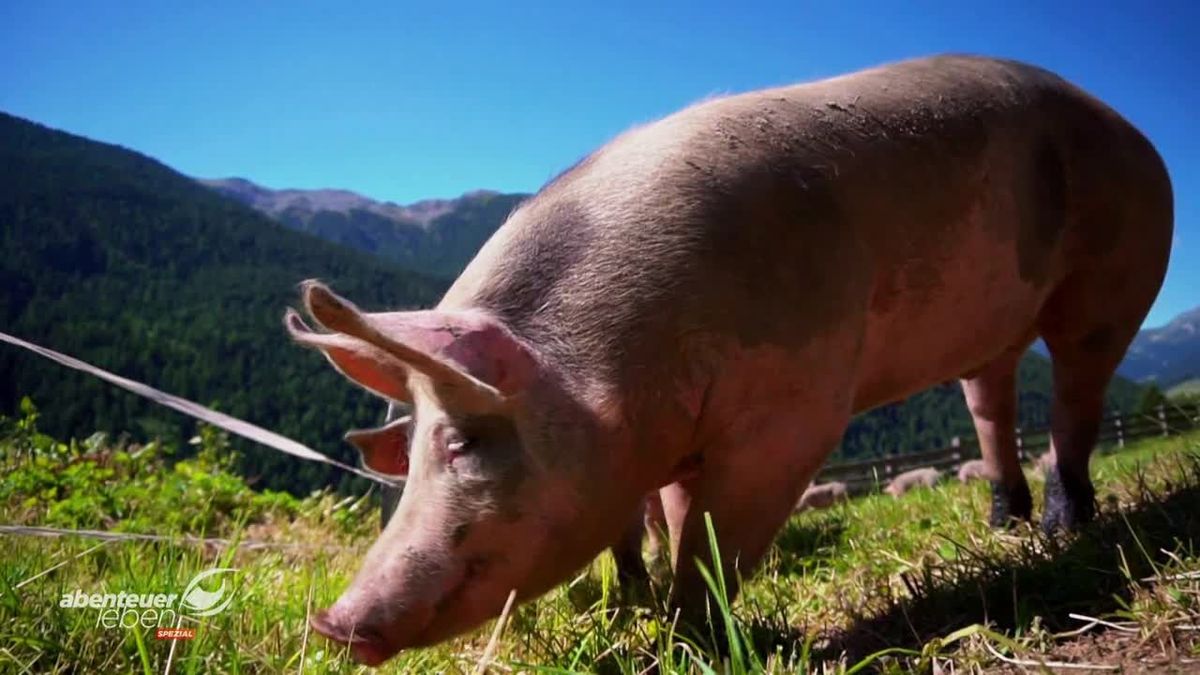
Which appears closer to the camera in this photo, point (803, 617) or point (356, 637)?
point (356, 637)

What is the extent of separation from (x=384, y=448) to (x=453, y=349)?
36.0 inches

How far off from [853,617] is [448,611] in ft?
3.92

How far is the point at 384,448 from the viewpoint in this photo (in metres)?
2.90

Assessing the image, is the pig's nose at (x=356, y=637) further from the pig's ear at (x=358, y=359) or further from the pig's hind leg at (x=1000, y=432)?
the pig's hind leg at (x=1000, y=432)

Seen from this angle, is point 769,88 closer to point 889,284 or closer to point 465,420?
point 889,284

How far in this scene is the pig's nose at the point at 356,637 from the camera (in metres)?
1.97

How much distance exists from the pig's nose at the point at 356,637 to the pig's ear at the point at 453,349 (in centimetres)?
63

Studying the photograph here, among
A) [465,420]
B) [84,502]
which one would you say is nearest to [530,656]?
[465,420]

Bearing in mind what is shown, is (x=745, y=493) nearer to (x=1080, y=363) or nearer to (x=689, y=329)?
(x=689, y=329)

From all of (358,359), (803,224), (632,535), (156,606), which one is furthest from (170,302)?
(803,224)

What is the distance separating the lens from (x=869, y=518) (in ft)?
17.5

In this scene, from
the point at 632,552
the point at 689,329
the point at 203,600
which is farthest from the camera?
the point at 632,552

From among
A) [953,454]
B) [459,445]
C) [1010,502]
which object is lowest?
[953,454]

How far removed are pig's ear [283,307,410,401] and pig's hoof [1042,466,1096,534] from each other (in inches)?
123
